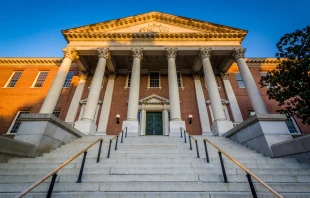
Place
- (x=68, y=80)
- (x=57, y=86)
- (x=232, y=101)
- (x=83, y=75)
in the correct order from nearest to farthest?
(x=57, y=86) < (x=232, y=101) < (x=83, y=75) < (x=68, y=80)

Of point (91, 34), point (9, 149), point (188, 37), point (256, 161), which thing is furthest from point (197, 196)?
point (91, 34)

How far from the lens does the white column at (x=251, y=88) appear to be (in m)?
10.7

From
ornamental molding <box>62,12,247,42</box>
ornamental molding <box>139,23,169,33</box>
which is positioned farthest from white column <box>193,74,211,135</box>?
ornamental molding <box>139,23,169,33</box>

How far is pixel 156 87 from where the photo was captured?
1669 cm

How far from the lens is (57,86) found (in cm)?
1127

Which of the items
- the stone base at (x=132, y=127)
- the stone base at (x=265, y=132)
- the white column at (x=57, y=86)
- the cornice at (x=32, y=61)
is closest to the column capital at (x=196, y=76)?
the stone base at (x=132, y=127)

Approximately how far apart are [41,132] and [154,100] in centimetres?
1057

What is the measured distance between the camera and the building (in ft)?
41.8

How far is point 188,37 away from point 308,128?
48.6 feet

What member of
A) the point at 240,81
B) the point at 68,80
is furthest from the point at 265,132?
the point at 68,80

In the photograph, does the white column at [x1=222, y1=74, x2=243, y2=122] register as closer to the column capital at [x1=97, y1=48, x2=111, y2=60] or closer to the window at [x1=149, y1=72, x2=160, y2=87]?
the window at [x1=149, y1=72, x2=160, y2=87]

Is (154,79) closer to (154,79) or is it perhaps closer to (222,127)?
(154,79)

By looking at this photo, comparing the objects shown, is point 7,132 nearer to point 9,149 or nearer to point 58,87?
point 58,87

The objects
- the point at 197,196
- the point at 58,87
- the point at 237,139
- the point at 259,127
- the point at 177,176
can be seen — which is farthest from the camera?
the point at 58,87
